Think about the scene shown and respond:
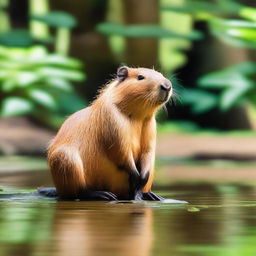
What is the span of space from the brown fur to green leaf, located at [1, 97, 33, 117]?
12.4m

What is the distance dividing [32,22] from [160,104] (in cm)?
1781

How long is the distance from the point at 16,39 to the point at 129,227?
1889 centimetres

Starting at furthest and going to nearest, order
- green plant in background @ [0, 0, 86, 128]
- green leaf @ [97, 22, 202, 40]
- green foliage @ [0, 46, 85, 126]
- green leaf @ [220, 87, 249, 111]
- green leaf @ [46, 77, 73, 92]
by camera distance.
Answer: green leaf @ [97, 22, 202, 40], green leaf @ [46, 77, 73, 92], green plant in background @ [0, 0, 86, 128], green foliage @ [0, 46, 85, 126], green leaf @ [220, 87, 249, 111]

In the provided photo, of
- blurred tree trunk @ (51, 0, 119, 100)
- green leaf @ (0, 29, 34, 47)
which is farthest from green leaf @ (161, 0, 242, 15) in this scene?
green leaf @ (0, 29, 34, 47)

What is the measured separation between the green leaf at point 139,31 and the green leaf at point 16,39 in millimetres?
2095

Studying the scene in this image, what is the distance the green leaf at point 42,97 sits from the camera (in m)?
19.9

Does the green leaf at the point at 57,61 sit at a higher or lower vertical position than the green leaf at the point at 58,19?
lower

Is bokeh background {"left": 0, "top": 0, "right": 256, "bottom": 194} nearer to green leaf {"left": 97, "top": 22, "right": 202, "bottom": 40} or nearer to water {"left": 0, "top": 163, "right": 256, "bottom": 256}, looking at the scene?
green leaf {"left": 97, "top": 22, "right": 202, "bottom": 40}

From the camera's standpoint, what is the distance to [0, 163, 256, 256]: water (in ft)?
13.2

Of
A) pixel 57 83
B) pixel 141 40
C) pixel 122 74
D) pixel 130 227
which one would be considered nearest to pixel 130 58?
pixel 141 40

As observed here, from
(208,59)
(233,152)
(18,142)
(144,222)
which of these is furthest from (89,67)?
(144,222)

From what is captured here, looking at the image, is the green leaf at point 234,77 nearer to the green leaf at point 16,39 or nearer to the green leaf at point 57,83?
the green leaf at point 57,83

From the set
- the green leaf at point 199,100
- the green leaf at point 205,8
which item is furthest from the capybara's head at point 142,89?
the green leaf at point 205,8

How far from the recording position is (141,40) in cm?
2233
